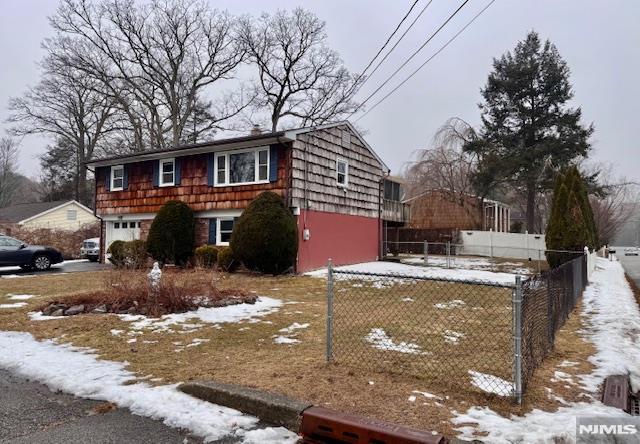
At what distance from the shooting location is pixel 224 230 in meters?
16.9

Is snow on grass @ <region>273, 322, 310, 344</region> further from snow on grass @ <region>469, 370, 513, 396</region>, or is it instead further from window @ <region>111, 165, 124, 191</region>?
window @ <region>111, 165, 124, 191</region>

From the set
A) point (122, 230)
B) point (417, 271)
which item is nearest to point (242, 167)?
point (122, 230)

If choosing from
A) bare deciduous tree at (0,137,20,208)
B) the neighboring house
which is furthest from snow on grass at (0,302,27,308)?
bare deciduous tree at (0,137,20,208)

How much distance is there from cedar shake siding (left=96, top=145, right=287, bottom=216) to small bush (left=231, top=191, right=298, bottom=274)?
1.08 metres

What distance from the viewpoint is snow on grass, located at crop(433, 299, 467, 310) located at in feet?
29.2

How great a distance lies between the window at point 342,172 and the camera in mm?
17908

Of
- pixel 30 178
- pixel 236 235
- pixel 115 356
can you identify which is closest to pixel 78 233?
pixel 236 235

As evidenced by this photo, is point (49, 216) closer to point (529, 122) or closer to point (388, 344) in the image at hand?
point (388, 344)

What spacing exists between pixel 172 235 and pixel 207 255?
1.69 metres

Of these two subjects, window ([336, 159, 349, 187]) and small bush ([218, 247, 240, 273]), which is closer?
small bush ([218, 247, 240, 273])

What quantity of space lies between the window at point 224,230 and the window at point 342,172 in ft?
15.3

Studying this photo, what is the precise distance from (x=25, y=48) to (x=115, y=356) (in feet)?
111

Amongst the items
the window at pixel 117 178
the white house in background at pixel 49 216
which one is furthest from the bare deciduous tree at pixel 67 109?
the window at pixel 117 178

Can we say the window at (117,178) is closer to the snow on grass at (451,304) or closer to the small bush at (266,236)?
the small bush at (266,236)
